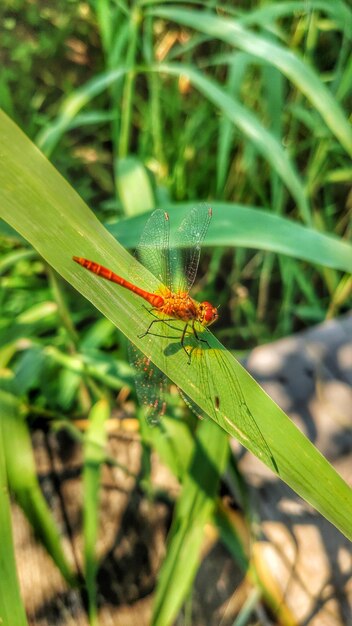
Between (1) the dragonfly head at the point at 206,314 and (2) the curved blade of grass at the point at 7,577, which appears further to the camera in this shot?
(1) the dragonfly head at the point at 206,314

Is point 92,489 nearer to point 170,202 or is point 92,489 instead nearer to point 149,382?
point 149,382

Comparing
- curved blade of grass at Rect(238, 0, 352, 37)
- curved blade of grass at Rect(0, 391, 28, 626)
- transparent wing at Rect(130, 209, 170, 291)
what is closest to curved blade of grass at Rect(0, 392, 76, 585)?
curved blade of grass at Rect(0, 391, 28, 626)

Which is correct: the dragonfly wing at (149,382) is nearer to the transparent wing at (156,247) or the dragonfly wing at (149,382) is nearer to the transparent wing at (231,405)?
the transparent wing at (156,247)

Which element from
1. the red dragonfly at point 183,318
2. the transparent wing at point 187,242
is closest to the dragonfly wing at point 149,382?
the red dragonfly at point 183,318

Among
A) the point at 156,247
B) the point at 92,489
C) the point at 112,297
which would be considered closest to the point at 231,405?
the point at 112,297

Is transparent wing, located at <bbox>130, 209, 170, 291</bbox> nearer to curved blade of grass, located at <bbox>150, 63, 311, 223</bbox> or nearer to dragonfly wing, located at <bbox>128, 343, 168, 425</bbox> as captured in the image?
dragonfly wing, located at <bbox>128, 343, 168, 425</bbox>

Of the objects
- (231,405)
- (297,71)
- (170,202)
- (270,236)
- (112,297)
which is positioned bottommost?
(231,405)

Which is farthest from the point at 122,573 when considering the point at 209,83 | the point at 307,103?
the point at 307,103
